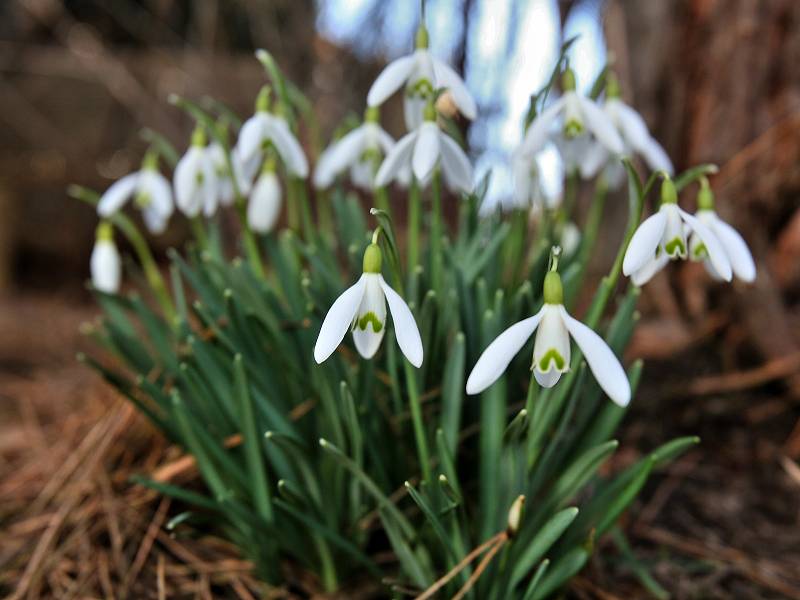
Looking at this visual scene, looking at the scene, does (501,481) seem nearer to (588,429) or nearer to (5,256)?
(588,429)

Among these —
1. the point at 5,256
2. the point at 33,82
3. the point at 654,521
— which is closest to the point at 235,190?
the point at 654,521

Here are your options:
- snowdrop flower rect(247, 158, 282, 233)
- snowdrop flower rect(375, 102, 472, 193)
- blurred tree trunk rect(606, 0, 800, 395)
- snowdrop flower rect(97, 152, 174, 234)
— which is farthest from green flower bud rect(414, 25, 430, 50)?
blurred tree trunk rect(606, 0, 800, 395)

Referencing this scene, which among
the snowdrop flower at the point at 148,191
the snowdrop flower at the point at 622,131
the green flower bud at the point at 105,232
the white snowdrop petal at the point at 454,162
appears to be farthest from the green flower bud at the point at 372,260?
the green flower bud at the point at 105,232

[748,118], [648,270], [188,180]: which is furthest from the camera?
[748,118]

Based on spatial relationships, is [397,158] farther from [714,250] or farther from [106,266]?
[106,266]

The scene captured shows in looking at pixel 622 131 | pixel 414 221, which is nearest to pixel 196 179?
pixel 414 221

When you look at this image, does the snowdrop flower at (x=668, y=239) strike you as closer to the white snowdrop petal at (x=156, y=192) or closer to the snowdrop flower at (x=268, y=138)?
the snowdrop flower at (x=268, y=138)
